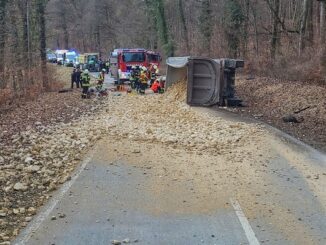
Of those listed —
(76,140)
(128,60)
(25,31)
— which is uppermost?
(25,31)

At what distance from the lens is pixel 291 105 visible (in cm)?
1938

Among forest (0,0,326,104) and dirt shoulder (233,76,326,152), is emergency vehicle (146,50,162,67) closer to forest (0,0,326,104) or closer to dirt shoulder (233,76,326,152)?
forest (0,0,326,104)

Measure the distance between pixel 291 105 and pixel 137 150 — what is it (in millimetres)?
9735

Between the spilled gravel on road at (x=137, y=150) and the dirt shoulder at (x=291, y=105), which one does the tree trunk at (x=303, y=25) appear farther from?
the spilled gravel on road at (x=137, y=150)

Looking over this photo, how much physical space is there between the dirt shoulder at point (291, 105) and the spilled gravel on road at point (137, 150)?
165 centimetres

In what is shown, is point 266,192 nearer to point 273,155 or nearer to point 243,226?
point 243,226

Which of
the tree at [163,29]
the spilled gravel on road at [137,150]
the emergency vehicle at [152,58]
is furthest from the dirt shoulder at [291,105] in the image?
the tree at [163,29]

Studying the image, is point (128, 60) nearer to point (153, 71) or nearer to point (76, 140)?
point (153, 71)

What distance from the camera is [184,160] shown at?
420 inches

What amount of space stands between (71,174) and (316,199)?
14.6 feet

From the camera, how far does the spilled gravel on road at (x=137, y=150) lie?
8312 mm

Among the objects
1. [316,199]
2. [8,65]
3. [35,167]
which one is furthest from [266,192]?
[8,65]

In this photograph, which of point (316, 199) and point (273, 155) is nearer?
point (316, 199)

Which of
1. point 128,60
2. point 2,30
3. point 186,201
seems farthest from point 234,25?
point 186,201
